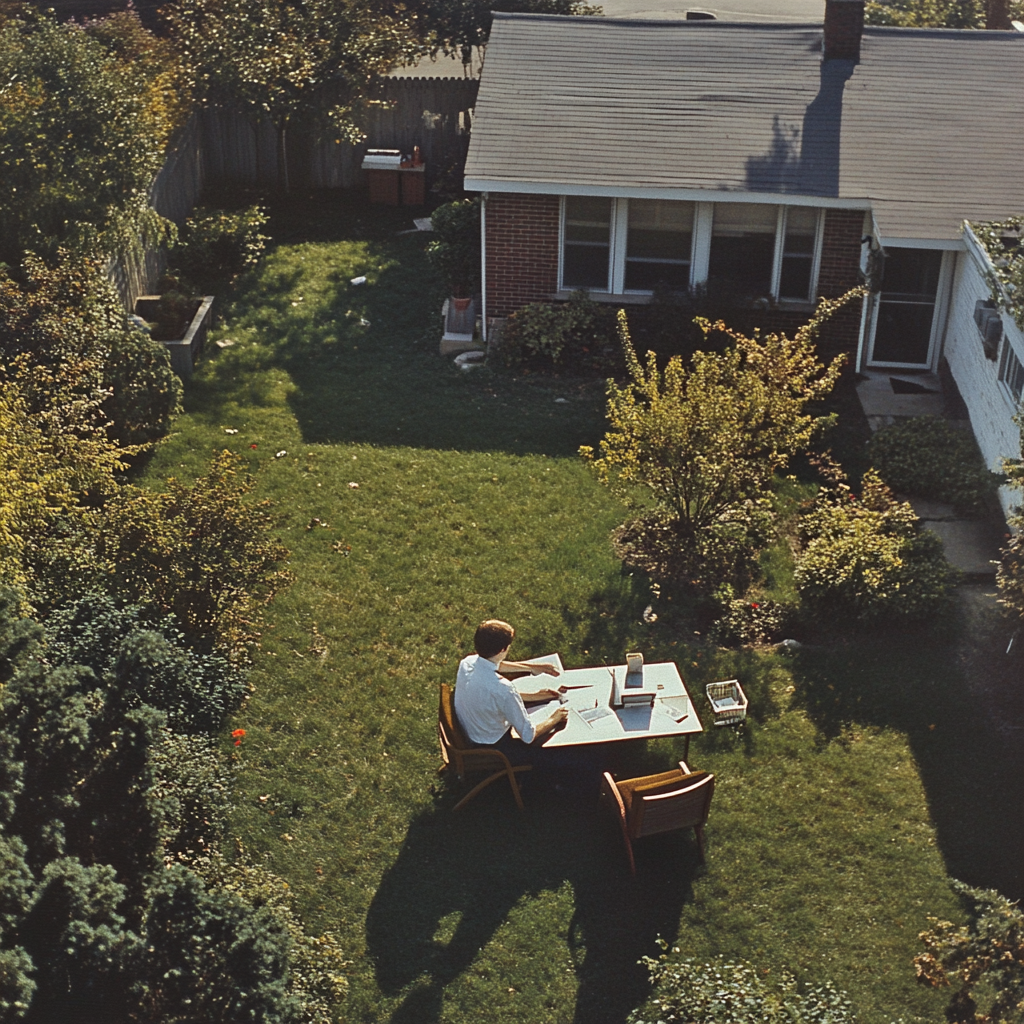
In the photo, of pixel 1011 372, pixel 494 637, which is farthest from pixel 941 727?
pixel 1011 372

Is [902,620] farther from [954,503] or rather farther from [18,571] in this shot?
[18,571]

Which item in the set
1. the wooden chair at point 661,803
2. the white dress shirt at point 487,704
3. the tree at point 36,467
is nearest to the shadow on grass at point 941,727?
the wooden chair at point 661,803

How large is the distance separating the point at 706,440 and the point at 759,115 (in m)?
8.16

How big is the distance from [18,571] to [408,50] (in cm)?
1707

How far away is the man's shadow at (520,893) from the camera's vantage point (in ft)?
25.1

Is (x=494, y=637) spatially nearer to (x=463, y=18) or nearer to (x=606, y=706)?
(x=606, y=706)

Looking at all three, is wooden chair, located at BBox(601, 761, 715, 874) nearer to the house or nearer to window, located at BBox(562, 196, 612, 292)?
the house

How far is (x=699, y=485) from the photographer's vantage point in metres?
11.7

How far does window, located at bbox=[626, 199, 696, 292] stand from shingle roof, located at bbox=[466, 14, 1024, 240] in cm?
67

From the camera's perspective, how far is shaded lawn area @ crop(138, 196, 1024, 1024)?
25.8 ft

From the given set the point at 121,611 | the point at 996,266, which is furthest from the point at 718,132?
the point at 121,611

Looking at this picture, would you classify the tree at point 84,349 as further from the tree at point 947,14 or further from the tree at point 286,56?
the tree at point 947,14

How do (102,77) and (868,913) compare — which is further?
(102,77)

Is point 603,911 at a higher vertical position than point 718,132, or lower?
lower
